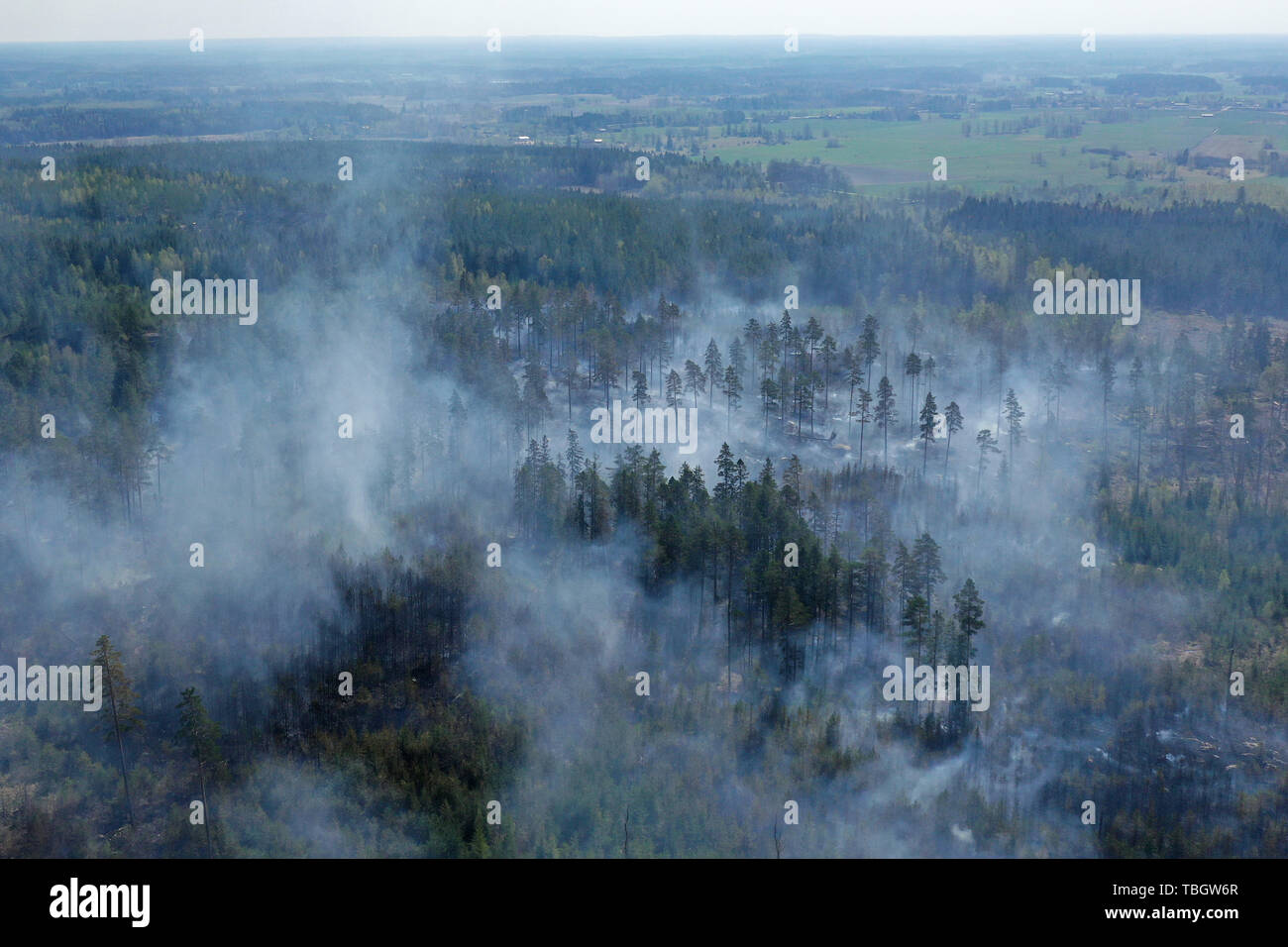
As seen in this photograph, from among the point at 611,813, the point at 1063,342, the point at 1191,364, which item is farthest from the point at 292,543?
the point at 1191,364

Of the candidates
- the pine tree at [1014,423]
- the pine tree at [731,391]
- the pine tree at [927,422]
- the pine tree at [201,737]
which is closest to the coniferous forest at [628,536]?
the pine tree at [201,737]

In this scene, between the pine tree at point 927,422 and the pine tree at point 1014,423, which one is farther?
the pine tree at point 1014,423

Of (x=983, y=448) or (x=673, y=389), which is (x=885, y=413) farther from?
(x=673, y=389)

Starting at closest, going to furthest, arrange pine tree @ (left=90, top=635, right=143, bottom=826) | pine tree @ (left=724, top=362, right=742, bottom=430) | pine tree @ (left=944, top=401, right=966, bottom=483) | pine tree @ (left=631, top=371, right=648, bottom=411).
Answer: pine tree @ (left=90, top=635, right=143, bottom=826)
pine tree @ (left=944, top=401, right=966, bottom=483)
pine tree @ (left=724, top=362, right=742, bottom=430)
pine tree @ (left=631, top=371, right=648, bottom=411)

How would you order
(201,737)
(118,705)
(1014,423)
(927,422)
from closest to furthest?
(201,737) < (118,705) < (927,422) < (1014,423)

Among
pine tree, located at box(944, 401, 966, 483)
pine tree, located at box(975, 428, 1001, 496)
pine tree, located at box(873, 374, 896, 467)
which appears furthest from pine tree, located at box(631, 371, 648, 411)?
pine tree, located at box(975, 428, 1001, 496)

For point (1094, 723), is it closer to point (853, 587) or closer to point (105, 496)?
point (853, 587)

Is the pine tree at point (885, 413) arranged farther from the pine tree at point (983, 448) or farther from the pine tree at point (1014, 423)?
the pine tree at point (1014, 423)

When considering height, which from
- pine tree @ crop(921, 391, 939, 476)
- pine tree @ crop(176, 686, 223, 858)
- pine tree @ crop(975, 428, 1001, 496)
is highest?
pine tree @ crop(921, 391, 939, 476)

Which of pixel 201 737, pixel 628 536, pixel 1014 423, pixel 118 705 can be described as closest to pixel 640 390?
pixel 628 536

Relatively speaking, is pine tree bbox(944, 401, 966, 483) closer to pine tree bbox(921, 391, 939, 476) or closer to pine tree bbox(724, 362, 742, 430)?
pine tree bbox(921, 391, 939, 476)

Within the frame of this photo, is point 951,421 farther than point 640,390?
No
